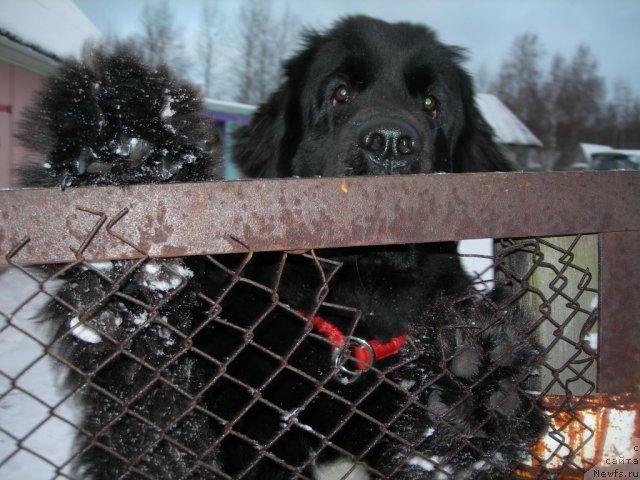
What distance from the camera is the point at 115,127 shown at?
1627 millimetres

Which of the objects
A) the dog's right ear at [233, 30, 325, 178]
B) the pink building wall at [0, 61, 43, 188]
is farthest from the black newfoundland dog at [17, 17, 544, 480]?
the pink building wall at [0, 61, 43, 188]

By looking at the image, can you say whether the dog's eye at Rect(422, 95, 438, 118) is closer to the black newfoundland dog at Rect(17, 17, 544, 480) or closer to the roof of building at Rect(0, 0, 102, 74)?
the black newfoundland dog at Rect(17, 17, 544, 480)

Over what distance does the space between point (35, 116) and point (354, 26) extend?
192 centimetres

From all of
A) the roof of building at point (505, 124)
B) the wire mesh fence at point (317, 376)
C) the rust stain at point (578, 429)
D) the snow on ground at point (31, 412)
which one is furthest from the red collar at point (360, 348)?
the roof of building at point (505, 124)

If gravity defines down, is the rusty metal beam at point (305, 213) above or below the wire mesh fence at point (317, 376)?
above

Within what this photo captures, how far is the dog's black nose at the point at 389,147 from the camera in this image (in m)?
2.29

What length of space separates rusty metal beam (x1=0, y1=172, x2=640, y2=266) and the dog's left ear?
154 cm

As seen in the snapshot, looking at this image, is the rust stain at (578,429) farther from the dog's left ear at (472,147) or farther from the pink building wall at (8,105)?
the pink building wall at (8,105)

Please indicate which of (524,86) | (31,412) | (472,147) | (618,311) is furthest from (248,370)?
(524,86)

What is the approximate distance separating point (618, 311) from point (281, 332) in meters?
1.28

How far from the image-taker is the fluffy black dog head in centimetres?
159

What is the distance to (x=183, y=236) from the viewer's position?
137cm

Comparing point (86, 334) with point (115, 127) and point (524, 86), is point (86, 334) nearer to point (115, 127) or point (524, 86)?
point (115, 127)

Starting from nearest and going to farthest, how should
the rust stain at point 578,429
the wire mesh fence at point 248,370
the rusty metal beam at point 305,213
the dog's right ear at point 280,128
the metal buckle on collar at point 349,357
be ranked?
the rusty metal beam at point 305,213, the wire mesh fence at point 248,370, the metal buckle on collar at point 349,357, the rust stain at point 578,429, the dog's right ear at point 280,128
